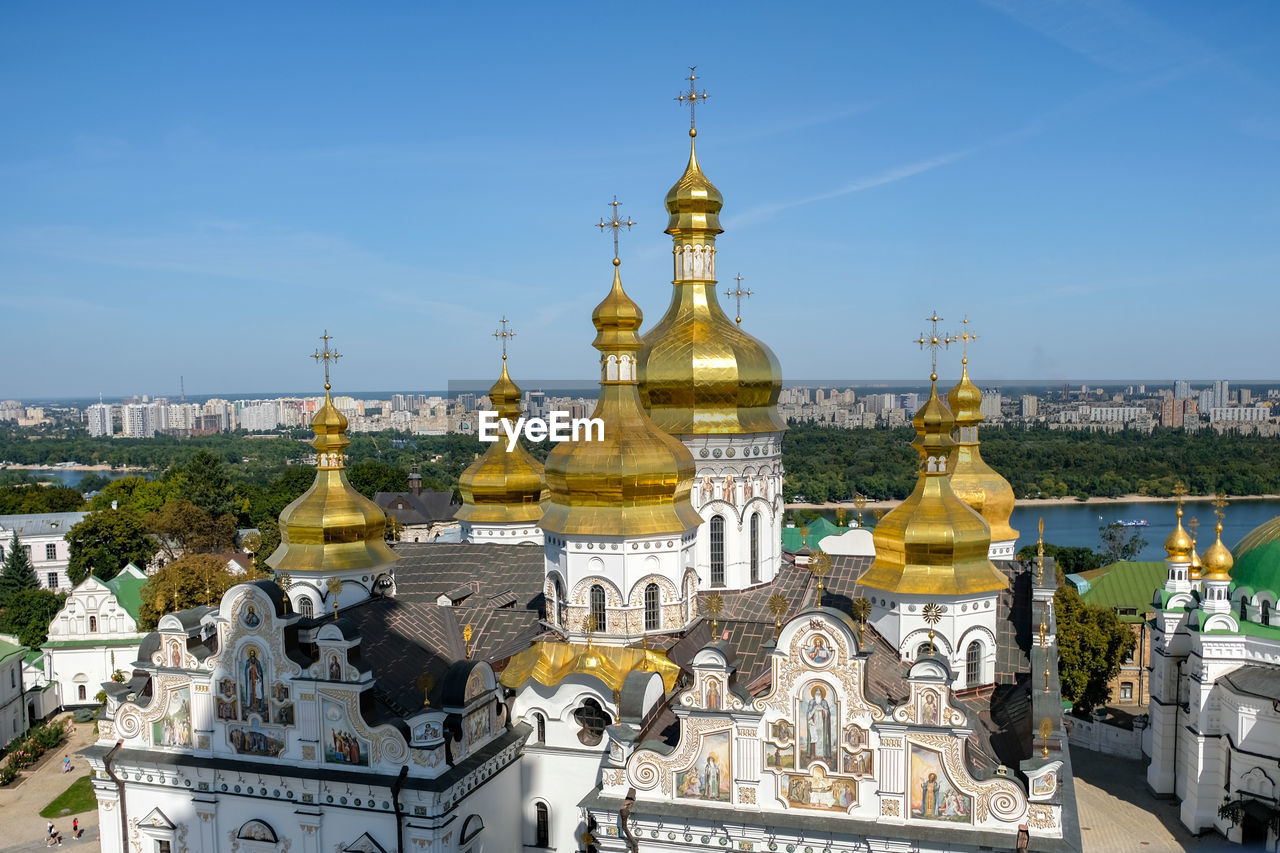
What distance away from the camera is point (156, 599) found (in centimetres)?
2883

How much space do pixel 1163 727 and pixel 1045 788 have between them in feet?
38.2

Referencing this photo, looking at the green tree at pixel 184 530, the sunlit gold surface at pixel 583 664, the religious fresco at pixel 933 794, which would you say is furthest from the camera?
the green tree at pixel 184 530

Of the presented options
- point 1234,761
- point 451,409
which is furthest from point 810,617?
point 451,409

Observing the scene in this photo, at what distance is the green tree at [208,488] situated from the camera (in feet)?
153

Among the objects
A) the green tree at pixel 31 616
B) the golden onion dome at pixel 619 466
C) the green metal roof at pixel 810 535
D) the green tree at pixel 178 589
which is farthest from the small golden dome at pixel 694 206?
the green tree at pixel 31 616

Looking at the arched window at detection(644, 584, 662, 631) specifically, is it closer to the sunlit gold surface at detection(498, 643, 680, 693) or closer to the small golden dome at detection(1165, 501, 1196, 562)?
the sunlit gold surface at detection(498, 643, 680, 693)

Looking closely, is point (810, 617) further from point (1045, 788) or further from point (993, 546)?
point (993, 546)

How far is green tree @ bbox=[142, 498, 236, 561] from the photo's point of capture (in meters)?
41.4

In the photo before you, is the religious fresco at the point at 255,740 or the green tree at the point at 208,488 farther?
the green tree at the point at 208,488

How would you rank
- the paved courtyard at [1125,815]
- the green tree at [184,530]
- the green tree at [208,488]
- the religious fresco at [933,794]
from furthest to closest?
the green tree at [208,488], the green tree at [184,530], the paved courtyard at [1125,815], the religious fresco at [933,794]

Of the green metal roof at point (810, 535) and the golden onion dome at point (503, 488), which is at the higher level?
the golden onion dome at point (503, 488)

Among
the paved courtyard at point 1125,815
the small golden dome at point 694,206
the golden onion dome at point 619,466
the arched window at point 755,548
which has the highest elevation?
the small golden dome at point 694,206

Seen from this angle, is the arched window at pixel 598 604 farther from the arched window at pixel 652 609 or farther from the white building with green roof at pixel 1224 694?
the white building with green roof at pixel 1224 694

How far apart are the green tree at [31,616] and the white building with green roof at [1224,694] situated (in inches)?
1194
